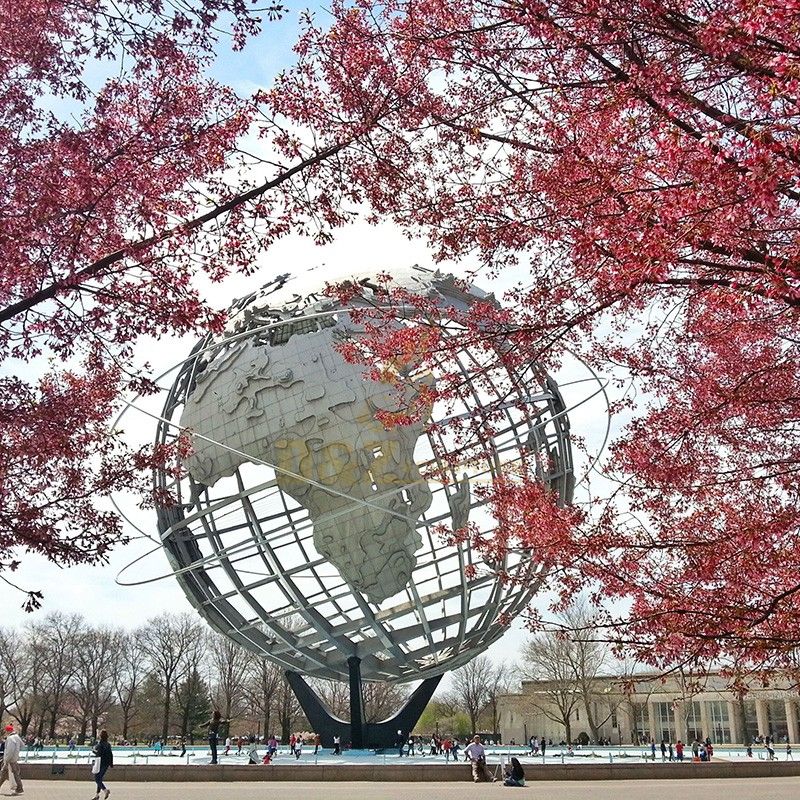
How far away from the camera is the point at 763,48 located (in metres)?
3.78

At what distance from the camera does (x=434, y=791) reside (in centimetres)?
1433

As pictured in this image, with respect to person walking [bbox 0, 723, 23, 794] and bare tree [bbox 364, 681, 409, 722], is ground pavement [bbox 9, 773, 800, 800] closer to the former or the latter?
person walking [bbox 0, 723, 23, 794]

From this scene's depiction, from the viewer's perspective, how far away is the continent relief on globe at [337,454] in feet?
56.5

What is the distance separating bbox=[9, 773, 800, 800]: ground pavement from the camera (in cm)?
1307

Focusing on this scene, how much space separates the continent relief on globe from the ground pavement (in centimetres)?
398

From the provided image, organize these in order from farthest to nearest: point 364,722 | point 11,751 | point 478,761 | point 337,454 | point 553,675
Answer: point 553,675 → point 364,722 → point 337,454 → point 478,761 → point 11,751

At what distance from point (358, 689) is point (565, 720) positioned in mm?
29202

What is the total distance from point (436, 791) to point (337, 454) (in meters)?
6.39

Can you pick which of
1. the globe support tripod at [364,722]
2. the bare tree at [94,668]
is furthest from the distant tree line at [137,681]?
the globe support tripod at [364,722]

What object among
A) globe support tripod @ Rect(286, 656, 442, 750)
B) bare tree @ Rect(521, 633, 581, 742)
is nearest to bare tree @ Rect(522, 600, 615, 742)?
bare tree @ Rect(521, 633, 581, 742)

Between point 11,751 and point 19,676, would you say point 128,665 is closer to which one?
point 19,676

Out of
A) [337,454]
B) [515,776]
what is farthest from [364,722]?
[337,454]

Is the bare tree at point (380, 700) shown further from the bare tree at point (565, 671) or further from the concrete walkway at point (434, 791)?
the concrete walkway at point (434, 791)

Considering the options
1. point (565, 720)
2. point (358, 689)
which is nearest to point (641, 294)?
point (358, 689)
